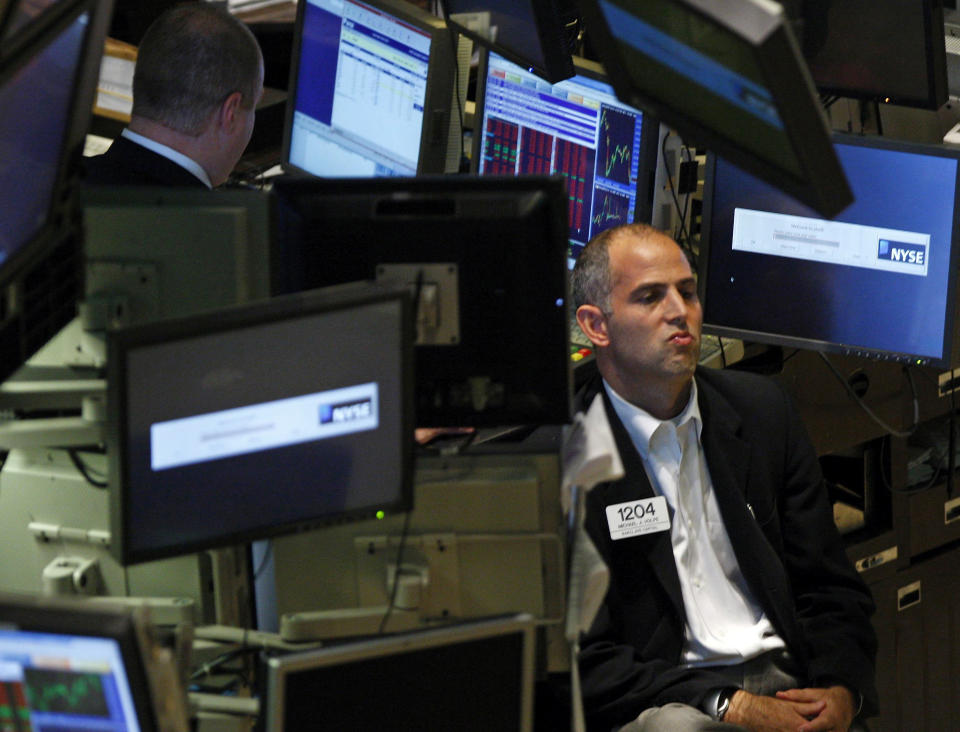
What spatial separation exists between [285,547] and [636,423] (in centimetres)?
98

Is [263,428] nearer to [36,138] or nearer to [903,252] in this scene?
[36,138]

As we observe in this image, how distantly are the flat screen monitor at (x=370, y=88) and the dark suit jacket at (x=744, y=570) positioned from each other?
2.99ft

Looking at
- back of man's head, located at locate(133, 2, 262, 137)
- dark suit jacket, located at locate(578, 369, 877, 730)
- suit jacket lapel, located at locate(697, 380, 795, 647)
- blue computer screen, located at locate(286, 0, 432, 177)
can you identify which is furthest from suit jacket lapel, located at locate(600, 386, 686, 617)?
back of man's head, located at locate(133, 2, 262, 137)

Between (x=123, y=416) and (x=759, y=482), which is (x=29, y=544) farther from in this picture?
(x=759, y=482)

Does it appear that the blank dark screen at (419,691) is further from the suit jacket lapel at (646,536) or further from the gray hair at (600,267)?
the gray hair at (600,267)

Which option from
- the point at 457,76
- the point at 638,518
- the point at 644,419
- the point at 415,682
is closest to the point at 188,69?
the point at 457,76

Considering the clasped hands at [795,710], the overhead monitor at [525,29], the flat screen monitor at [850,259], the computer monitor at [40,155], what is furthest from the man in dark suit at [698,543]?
the computer monitor at [40,155]

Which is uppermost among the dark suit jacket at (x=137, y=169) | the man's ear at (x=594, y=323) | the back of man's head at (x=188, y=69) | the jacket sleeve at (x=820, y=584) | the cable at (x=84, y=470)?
the back of man's head at (x=188, y=69)

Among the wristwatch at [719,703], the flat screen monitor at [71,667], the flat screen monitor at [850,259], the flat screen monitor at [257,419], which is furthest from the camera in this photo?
the flat screen monitor at [850,259]

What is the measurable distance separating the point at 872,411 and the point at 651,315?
833mm

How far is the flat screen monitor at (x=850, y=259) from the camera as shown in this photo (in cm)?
281

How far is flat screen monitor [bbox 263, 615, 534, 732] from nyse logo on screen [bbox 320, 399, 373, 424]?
0.91 ft

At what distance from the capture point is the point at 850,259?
9.53 ft

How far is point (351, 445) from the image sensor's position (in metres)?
1.73
